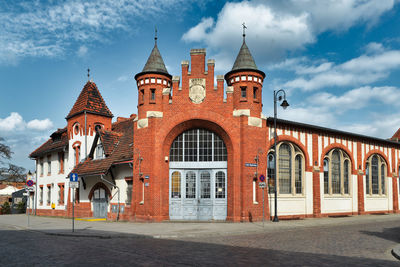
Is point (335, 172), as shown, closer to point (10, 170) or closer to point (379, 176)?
point (379, 176)

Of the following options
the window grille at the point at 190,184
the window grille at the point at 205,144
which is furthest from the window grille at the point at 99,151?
the window grille at the point at 205,144

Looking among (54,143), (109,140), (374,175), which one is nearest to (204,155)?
(109,140)

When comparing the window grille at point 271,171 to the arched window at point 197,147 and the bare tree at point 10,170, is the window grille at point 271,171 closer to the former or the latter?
the arched window at point 197,147

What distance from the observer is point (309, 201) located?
25609 mm

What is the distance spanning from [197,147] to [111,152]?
23.8ft

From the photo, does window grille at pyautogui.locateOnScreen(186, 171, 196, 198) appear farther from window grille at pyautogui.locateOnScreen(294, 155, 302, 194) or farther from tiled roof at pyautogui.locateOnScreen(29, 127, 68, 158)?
tiled roof at pyautogui.locateOnScreen(29, 127, 68, 158)

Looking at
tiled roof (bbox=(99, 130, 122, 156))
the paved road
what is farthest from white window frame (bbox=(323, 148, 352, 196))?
tiled roof (bbox=(99, 130, 122, 156))

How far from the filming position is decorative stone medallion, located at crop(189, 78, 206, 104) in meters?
22.3

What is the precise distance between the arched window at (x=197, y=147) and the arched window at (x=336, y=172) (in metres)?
9.67

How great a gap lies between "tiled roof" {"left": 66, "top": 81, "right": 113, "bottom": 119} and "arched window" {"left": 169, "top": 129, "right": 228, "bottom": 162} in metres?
11.0

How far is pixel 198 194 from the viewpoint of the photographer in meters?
22.2

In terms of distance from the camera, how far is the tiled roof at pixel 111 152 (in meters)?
24.8

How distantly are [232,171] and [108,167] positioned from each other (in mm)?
8307

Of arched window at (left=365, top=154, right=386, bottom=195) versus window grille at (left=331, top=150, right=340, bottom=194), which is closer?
window grille at (left=331, top=150, right=340, bottom=194)
